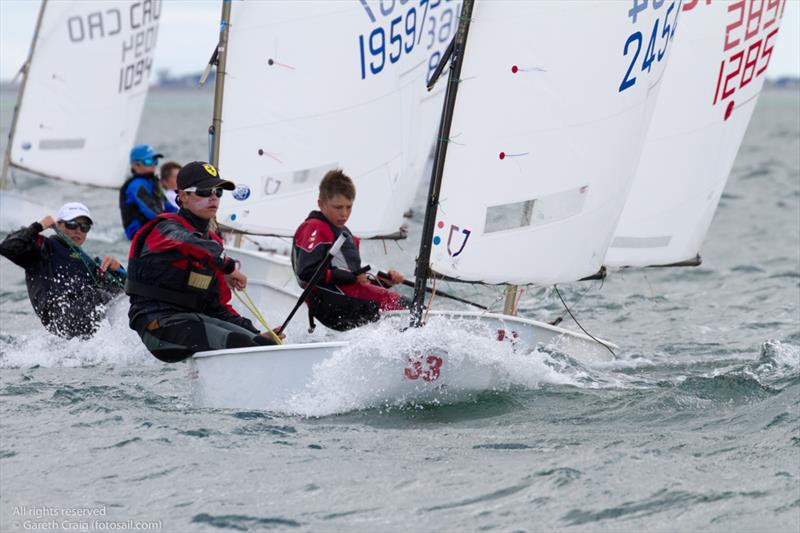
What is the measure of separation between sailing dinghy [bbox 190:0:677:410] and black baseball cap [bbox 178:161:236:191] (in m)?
0.74

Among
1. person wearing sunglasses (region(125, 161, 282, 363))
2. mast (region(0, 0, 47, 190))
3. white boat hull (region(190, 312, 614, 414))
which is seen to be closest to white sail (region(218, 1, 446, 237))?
person wearing sunglasses (region(125, 161, 282, 363))

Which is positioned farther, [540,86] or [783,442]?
[540,86]

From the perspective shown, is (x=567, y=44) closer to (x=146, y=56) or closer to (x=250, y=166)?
(x=250, y=166)

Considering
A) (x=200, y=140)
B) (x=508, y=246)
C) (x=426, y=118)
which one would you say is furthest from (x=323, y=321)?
(x=200, y=140)

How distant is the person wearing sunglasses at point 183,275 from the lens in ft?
17.8

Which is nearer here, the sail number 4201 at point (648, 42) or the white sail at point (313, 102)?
the sail number 4201 at point (648, 42)

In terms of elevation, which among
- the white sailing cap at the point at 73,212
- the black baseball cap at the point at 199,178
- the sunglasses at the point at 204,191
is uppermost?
the black baseball cap at the point at 199,178

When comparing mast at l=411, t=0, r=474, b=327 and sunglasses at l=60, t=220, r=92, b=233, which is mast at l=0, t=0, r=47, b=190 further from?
mast at l=411, t=0, r=474, b=327

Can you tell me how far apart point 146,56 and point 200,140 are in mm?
25898

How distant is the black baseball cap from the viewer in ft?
17.8

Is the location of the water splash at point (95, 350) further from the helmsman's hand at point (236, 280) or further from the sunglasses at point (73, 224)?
the helmsman's hand at point (236, 280)

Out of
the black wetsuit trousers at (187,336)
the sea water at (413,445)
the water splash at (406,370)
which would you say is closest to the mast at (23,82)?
the sea water at (413,445)

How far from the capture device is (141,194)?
29.7 feet

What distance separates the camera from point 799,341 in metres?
7.55
